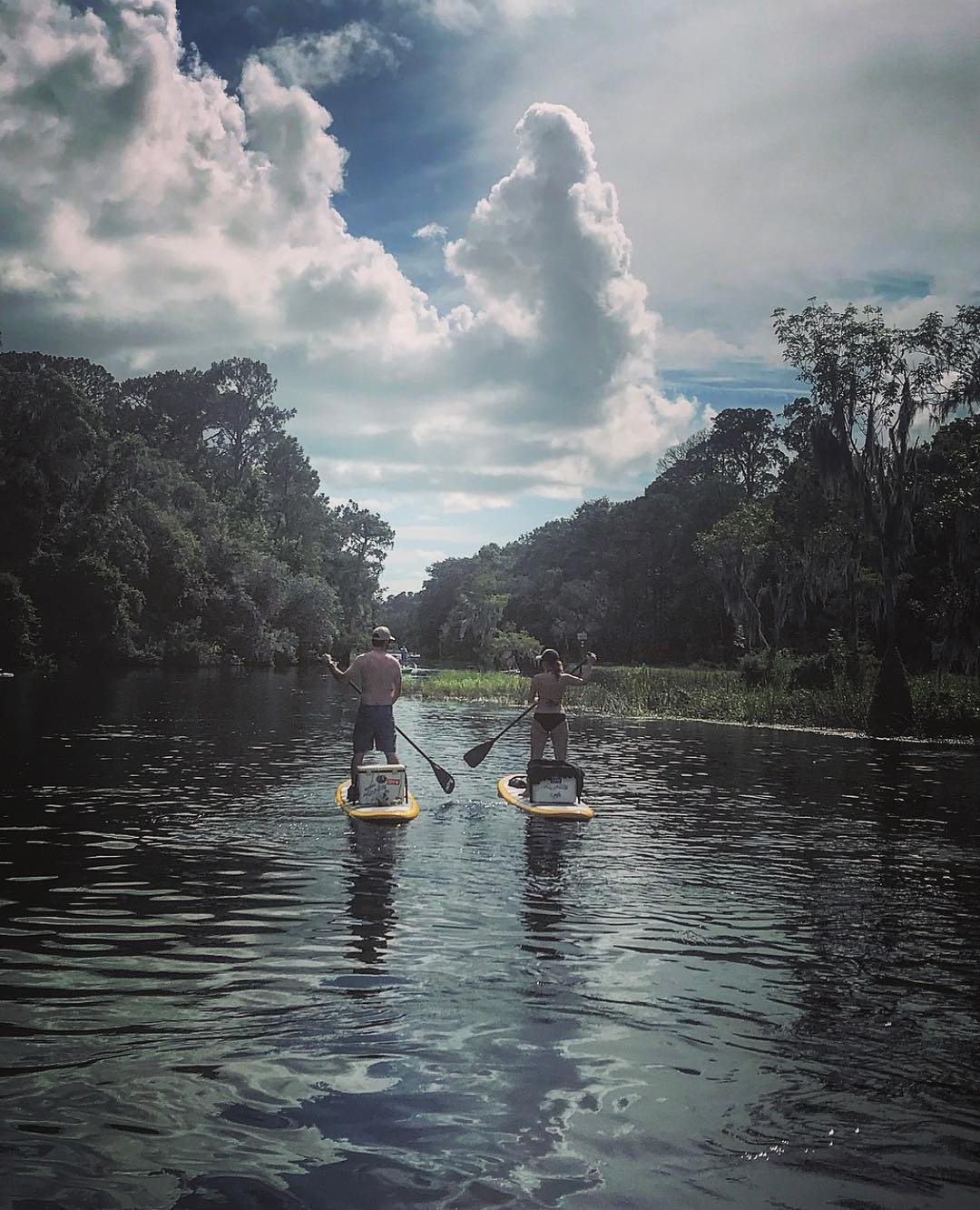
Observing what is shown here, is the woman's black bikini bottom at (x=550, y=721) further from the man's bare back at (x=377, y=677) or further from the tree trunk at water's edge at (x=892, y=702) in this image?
the tree trunk at water's edge at (x=892, y=702)

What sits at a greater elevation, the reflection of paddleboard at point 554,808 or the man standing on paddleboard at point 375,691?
the man standing on paddleboard at point 375,691

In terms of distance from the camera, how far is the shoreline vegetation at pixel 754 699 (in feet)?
100

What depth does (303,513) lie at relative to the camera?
10881 cm

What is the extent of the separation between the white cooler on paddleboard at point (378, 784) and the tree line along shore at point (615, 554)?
1810 cm

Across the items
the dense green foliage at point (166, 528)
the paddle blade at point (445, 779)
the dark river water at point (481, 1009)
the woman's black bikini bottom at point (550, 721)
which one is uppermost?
the dense green foliage at point (166, 528)

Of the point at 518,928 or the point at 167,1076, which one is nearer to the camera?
the point at 167,1076

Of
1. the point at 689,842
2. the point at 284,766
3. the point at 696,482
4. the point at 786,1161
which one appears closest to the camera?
the point at 786,1161

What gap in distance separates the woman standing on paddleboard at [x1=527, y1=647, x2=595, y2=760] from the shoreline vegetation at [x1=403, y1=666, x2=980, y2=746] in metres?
18.2

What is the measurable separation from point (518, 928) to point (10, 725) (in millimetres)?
20732

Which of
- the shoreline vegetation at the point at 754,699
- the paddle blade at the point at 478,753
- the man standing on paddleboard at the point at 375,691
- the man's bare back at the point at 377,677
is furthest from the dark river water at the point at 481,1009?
the shoreline vegetation at the point at 754,699

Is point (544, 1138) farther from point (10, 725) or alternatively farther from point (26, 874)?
point (10, 725)

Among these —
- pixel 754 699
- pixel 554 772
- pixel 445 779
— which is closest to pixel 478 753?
pixel 445 779

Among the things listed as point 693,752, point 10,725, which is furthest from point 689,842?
point 10,725

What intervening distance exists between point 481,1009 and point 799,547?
40.1 metres
